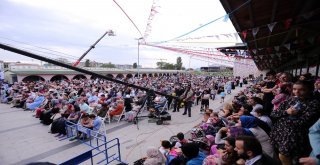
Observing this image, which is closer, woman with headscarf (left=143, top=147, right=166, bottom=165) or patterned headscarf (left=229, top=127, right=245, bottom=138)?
patterned headscarf (left=229, top=127, right=245, bottom=138)

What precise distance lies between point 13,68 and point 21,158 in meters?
38.1

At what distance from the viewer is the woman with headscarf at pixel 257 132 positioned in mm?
3275

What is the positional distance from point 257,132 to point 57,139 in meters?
7.63

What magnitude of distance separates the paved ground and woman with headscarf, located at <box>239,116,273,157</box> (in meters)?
3.82

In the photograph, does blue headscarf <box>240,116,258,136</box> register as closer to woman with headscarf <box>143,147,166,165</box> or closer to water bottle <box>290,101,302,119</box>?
water bottle <box>290,101,302,119</box>

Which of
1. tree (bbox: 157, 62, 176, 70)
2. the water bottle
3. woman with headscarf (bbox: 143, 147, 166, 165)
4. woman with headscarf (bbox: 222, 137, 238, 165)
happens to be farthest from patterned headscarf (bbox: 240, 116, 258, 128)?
tree (bbox: 157, 62, 176, 70)

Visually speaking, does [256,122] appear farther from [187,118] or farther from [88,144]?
[187,118]

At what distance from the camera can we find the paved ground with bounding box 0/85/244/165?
6.29 meters

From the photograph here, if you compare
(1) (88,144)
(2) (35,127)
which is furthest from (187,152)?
(2) (35,127)

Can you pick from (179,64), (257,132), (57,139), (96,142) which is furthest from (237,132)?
(179,64)

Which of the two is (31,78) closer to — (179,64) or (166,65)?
(166,65)

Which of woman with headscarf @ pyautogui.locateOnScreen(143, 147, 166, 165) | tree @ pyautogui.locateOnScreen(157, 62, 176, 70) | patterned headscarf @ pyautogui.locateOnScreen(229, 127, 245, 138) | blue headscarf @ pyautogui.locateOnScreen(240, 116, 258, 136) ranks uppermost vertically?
tree @ pyautogui.locateOnScreen(157, 62, 176, 70)

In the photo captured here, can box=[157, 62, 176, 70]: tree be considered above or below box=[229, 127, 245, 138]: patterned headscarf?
above

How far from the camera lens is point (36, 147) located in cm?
707
